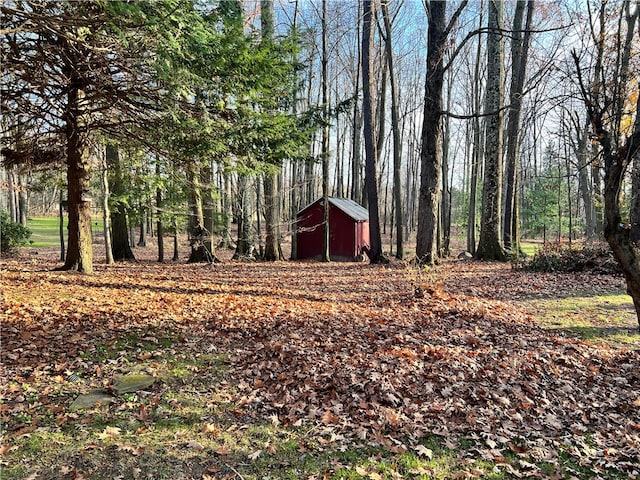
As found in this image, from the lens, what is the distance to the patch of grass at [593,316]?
5.91 metres

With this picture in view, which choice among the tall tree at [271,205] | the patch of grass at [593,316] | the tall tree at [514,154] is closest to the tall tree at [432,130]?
the patch of grass at [593,316]

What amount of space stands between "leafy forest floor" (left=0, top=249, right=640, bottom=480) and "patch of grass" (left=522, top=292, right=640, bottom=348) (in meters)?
0.05

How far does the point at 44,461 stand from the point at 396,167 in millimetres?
15922

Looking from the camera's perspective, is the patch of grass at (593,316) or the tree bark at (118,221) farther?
the tree bark at (118,221)

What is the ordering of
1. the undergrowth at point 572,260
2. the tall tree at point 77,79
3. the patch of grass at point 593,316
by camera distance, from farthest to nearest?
1. the undergrowth at point 572,260
2. the patch of grass at point 593,316
3. the tall tree at point 77,79

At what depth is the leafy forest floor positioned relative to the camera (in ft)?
10.1

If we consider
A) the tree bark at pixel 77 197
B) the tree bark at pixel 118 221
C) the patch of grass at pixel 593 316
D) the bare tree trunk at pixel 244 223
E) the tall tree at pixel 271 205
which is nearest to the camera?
the patch of grass at pixel 593 316

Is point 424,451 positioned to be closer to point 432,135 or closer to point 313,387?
point 313,387

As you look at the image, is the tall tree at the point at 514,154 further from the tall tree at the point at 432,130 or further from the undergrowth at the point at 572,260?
the tall tree at the point at 432,130

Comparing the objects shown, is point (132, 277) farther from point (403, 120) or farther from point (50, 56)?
point (403, 120)

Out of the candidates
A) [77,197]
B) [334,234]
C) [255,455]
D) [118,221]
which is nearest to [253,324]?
[255,455]

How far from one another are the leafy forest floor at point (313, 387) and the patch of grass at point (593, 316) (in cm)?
5

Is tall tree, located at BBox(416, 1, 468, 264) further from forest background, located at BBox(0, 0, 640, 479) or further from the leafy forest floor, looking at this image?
the leafy forest floor

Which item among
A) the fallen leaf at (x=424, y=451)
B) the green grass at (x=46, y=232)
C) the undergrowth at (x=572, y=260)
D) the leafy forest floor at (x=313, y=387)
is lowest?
the fallen leaf at (x=424, y=451)
